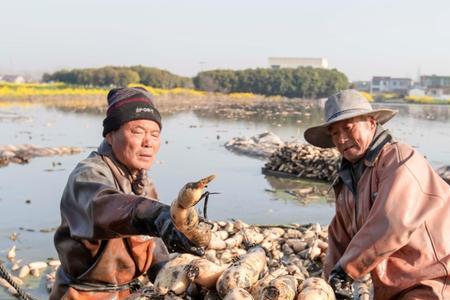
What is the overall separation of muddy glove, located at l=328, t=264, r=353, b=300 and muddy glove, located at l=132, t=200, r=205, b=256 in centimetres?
119

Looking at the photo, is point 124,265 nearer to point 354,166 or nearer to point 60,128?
point 354,166

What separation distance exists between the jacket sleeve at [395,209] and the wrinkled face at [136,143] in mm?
1155

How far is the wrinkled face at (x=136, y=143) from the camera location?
2457 mm

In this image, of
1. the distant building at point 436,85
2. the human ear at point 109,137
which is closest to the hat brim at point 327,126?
the human ear at point 109,137

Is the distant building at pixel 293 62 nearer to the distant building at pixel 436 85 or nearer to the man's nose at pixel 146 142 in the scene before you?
the distant building at pixel 436 85

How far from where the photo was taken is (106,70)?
7150 centimetres

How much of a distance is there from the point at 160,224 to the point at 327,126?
1709 mm

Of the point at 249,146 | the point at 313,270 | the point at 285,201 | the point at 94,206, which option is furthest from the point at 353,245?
the point at 249,146

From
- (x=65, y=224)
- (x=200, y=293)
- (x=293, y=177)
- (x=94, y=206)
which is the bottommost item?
(x=293, y=177)

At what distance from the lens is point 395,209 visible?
2725mm

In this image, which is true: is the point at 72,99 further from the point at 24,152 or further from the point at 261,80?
the point at 24,152

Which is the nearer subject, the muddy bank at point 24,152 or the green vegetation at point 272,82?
the muddy bank at point 24,152

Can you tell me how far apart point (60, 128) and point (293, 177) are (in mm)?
15273

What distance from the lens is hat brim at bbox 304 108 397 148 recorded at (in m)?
3.05
